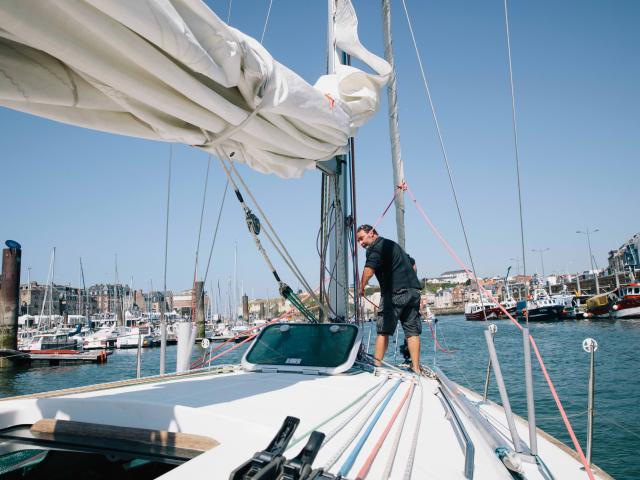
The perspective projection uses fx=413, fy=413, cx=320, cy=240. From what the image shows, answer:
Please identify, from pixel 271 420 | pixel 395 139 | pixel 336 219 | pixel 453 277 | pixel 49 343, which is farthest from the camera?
pixel 453 277

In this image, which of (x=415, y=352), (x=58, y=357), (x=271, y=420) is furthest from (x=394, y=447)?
(x=58, y=357)

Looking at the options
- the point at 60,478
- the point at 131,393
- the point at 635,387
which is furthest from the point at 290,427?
the point at 635,387

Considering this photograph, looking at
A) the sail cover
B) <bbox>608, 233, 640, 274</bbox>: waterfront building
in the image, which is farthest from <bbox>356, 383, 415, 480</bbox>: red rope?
<bbox>608, 233, 640, 274</bbox>: waterfront building

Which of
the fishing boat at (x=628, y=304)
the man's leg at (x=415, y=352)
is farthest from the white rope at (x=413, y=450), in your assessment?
the fishing boat at (x=628, y=304)

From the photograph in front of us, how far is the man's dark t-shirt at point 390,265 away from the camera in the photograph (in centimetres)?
408

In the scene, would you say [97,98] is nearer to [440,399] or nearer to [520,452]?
[520,452]

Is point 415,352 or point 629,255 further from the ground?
point 629,255

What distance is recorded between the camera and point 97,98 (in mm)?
1831

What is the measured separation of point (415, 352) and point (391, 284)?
0.69 m

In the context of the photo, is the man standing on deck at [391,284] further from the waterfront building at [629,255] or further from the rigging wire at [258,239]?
the waterfront building at [629,255]

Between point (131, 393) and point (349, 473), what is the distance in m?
1.31

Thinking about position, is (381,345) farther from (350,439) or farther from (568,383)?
(568,383)

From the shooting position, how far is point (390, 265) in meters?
4.14

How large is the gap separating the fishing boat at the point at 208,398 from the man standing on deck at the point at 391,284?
116 centimetres
